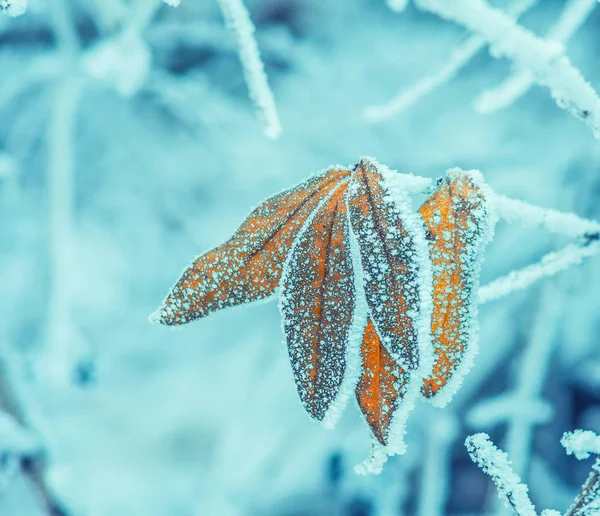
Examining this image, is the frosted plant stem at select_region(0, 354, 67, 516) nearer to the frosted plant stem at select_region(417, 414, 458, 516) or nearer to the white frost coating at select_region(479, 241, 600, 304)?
the frosted plant stem at select_region(417, 414, 458, 516)

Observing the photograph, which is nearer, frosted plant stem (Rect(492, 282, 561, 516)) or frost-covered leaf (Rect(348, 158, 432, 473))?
frost-covered leaf (Rect(348, 158, 432, 473))

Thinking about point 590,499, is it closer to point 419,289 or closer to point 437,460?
point 419,289

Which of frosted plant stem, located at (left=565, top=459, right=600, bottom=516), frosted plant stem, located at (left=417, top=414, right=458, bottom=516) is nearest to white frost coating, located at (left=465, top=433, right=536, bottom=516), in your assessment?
frosted plant stem, located at (left=565, top=459, right=600, bottom=516)

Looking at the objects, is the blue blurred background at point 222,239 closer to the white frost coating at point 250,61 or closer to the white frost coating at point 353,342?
the white frost coating at point 250,61

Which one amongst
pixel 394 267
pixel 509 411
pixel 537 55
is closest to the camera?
pixel 394 267

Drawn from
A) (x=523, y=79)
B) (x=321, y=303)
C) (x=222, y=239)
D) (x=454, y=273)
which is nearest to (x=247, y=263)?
(x=321, y=303)

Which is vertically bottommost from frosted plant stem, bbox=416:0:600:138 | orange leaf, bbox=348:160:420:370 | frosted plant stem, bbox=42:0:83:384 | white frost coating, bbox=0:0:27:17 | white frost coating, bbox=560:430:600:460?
white frost coating, bbox=560:430:600:460

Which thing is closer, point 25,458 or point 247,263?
point 247,263

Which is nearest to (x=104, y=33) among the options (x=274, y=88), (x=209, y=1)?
(x=209, y=1)
